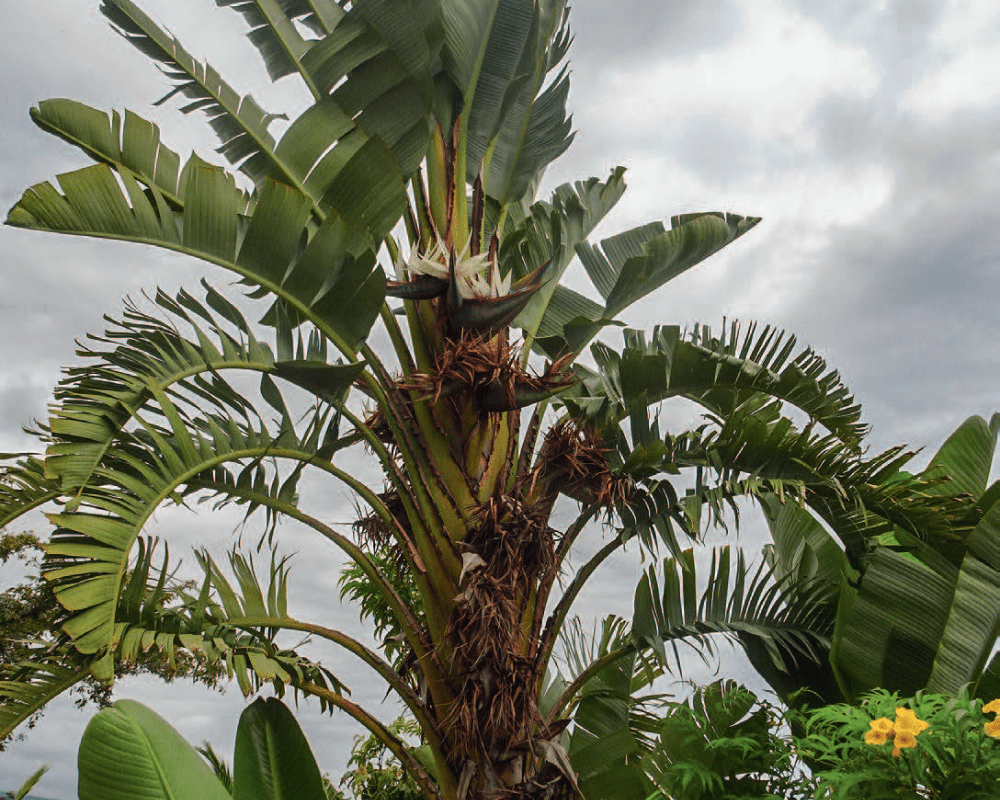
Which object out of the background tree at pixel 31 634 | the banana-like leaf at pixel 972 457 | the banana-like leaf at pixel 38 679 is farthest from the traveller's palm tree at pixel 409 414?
the background tree at pixel 31 634

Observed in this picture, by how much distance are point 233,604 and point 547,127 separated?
3.64 m

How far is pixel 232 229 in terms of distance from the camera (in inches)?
174

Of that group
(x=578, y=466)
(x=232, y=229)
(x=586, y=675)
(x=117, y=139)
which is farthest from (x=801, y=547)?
(x=117, y=139)

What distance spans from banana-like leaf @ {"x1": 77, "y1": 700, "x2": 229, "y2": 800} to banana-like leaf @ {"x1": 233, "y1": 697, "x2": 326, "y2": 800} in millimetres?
671

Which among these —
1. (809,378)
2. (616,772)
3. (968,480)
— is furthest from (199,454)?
(968,480)

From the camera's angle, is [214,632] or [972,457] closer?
[214,632]

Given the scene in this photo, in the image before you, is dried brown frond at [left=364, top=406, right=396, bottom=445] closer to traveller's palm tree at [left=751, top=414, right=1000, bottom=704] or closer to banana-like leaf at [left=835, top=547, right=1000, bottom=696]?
traveller's palm tree at [left=751, top=414, right=1000, bottom=704]

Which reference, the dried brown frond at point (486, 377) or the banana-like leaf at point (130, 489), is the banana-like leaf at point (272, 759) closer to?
the banana-like leaf at point (130, 489)

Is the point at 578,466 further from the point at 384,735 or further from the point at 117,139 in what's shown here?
the point at 117,139

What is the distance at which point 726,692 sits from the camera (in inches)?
184

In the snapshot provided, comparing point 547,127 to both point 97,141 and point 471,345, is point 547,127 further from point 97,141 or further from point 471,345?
point 97,141

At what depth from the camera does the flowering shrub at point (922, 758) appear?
2.99m

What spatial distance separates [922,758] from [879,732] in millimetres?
208

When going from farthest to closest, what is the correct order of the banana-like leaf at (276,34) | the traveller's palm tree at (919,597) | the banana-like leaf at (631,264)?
the banana-like leaf at (276,34), the banana-like leaf at (631,264), the traveller's palm tree at (919,597)
